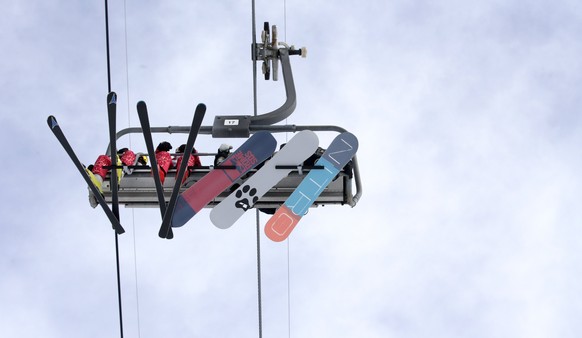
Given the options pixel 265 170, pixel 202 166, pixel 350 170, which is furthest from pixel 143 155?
pixel 350 170

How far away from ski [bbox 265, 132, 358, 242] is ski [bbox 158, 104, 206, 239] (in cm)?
106

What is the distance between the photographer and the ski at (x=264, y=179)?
36.7 feet

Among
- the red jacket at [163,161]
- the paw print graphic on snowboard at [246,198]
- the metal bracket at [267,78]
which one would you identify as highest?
the metal bracket at [267,78]

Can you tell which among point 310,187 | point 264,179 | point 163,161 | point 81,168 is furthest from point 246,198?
point 81,168

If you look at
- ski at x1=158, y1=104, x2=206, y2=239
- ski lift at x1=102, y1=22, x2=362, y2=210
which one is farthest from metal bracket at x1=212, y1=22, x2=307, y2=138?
ski at x1=158, y1=104, x2=206, y2=239

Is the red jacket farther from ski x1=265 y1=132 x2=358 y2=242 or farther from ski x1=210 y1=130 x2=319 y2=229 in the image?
ski x1=265 y1=132 x2=358 y2=242

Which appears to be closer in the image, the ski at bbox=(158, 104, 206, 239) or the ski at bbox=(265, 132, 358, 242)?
the ski at bbox=(158, 104, 206, 239)

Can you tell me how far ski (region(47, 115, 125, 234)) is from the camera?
10250 mm

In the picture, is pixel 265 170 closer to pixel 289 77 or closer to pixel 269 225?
pixel 269 225

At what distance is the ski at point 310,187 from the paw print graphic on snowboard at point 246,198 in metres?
0.27

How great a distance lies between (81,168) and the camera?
1050 cm

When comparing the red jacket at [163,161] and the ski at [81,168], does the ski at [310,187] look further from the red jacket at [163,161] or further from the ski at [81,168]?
the ski at [81,168]

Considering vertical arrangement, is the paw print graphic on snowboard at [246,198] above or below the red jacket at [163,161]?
below

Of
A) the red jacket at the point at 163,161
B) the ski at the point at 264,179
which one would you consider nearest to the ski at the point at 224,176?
the ski at the point at 264,179
